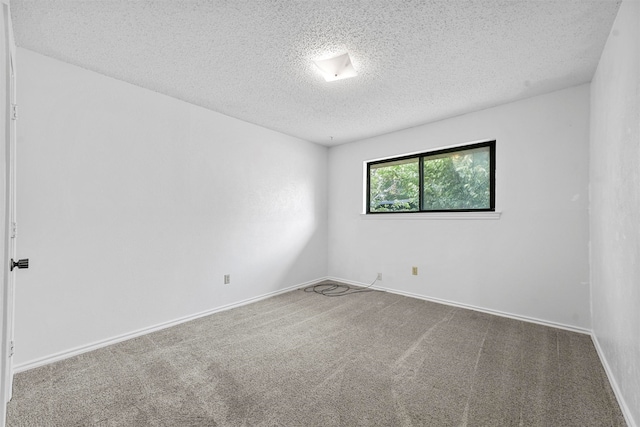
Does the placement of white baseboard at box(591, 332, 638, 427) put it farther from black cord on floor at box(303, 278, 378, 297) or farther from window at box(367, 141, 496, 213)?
black cord on floor at box(303, 278, 378, 297)

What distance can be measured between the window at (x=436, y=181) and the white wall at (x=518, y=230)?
162 millimetres

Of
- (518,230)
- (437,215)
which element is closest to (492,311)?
(518,230)

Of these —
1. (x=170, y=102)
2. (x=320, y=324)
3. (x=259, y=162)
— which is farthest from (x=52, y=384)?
(x=259, y=162)

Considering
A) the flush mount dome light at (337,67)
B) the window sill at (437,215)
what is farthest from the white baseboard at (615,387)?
the flush mount dome light at (337,67)

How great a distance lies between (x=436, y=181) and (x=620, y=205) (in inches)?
81.1

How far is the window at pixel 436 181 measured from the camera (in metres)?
3.25

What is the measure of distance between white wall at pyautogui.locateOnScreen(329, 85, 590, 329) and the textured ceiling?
1.07 ft

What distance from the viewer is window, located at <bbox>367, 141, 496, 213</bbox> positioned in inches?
128

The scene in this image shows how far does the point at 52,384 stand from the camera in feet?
5.89

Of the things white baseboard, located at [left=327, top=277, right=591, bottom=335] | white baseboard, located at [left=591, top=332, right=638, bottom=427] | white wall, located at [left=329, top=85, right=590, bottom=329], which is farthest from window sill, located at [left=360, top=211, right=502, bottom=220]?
white baseboard, located at [left=591, top=332, right=638, bottom=427]

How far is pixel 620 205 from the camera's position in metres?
1.64

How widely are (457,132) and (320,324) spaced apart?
9.11 feet

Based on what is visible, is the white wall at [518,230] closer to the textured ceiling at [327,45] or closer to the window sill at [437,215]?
the window sill at [437,215]

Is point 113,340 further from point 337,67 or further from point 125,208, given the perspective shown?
point 337,67
